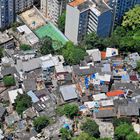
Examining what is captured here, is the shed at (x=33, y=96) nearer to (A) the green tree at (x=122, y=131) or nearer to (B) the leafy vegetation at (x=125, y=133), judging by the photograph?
(B) the leafy vegetation at (x=125, y=133)

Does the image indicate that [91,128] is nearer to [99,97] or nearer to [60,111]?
[60,111]

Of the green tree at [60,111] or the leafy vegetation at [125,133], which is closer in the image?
the leafy vegetation at [125,133]

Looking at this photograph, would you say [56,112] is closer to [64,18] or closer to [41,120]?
[41,120]

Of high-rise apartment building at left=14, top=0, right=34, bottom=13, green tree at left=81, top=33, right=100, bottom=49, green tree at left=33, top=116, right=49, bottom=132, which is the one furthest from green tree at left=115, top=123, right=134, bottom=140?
high-rise apartment building at left=14, top=0, right=34, bottom=13

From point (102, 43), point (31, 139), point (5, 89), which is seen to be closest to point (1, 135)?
point (31, 139)

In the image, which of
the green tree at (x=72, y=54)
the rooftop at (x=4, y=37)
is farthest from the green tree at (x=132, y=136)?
the rooftop at (x=4, y=37)

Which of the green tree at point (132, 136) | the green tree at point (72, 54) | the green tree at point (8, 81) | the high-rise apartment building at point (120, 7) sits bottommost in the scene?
the green tree at point (132, 136)
